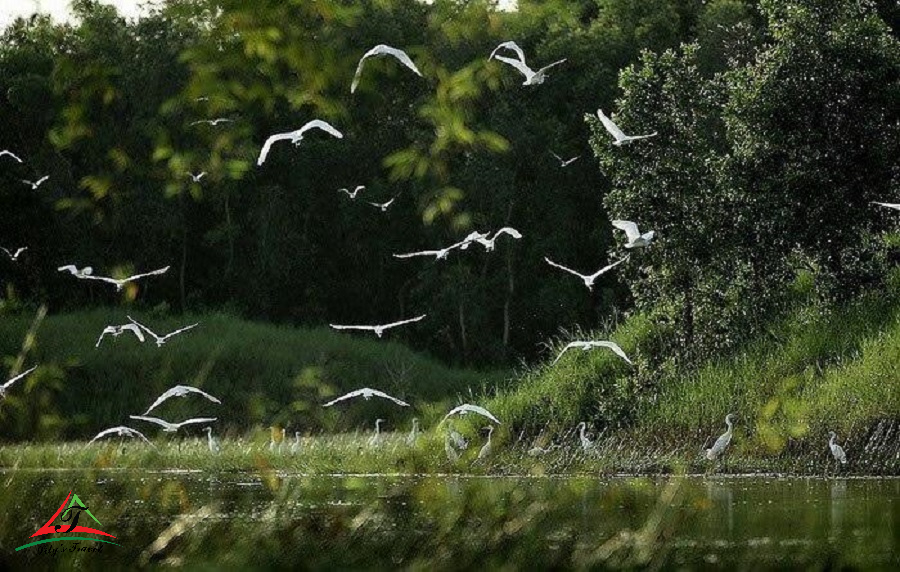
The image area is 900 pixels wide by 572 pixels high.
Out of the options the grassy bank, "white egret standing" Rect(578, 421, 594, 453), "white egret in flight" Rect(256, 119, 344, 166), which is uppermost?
"white egret in flight" Rect(256, 119, 344, 166)

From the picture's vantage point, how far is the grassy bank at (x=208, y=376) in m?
34.9

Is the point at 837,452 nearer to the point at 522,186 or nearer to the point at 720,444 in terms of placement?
the point at 720,444

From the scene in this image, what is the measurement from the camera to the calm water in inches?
442

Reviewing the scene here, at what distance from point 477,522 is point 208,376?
2289 cm

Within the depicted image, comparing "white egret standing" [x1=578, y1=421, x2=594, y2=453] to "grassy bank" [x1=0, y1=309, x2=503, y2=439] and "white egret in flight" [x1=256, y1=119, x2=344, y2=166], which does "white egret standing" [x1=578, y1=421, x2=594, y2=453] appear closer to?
"white egret in flight" [x1=256, y1=119, x2=344, y2=166]

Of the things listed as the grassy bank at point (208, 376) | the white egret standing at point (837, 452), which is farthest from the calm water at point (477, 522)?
the grassy bank at point (208, 376)

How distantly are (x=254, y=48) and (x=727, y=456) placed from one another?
48.8 feet

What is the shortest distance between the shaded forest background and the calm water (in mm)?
7036

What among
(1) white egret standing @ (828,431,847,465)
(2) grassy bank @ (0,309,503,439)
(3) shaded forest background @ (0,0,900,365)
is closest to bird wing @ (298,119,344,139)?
(1) white egret standing @ (828,431,847,465)

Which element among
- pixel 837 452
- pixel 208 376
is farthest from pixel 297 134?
pixel 208 376

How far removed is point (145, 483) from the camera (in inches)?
832

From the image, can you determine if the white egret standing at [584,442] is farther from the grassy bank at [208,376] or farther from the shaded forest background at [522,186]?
the grassy bank at [208,376]

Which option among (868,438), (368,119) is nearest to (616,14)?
(368,119)

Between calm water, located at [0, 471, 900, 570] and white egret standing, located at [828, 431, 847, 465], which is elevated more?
calm water, located at [0, 471, 900, 570]
